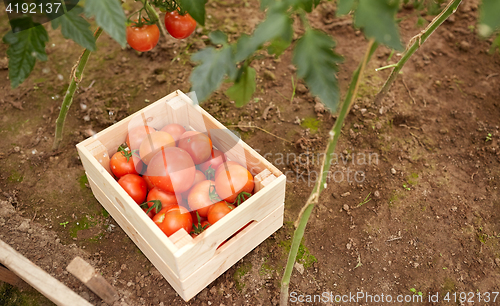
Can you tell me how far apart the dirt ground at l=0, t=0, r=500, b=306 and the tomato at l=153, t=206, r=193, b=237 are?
349 millimetres

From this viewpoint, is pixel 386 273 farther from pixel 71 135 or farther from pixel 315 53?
pixel 71 135

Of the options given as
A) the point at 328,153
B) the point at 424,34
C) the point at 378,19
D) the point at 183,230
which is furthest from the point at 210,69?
the point at 424,34

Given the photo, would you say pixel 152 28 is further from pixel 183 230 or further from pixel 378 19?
pixel 378 19

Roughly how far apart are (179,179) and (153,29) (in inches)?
25.7

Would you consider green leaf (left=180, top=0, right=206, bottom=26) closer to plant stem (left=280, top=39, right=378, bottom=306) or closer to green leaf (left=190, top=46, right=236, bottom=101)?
green leaf (left=190, top=46, right=236, bottom=101)

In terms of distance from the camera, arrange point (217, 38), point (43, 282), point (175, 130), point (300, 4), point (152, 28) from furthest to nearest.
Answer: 1. point (175, 130)
2. point (152, 28)
3. point (43, 282)
4. point (217, 38)
5. point (300, 4)

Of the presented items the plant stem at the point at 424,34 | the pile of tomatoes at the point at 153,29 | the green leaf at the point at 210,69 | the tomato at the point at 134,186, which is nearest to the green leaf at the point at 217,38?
the green leaf at the point at 210,69

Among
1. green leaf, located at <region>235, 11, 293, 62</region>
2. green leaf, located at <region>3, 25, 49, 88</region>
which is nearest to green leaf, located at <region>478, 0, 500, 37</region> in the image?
green leaf, located at <region>235, 11, 293, 62</region>

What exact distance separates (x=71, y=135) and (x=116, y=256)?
82cm

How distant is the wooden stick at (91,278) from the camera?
123cm

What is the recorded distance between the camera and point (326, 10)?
2.94 meters

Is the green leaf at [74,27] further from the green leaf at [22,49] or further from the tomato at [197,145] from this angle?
the tomato at [197,145]

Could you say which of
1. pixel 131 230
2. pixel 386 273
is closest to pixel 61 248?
pixel 131 230

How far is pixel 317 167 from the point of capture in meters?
2.17
